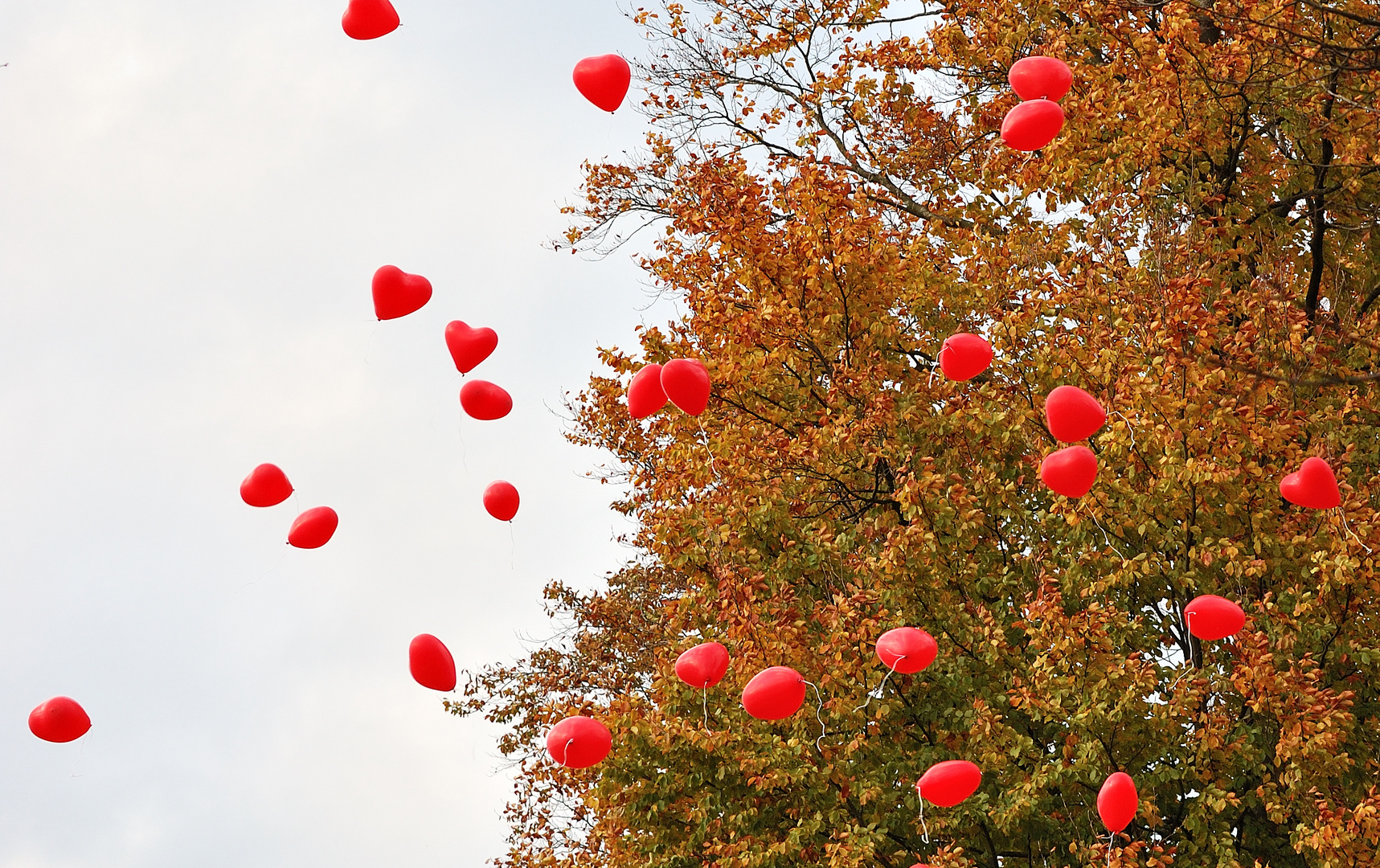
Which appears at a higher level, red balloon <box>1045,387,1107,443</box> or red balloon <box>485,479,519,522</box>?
red balloon <box>485,479,519,522</box>

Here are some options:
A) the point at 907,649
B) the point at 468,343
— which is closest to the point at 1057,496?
the point at 907,649

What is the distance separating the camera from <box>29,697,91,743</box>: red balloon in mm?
6816

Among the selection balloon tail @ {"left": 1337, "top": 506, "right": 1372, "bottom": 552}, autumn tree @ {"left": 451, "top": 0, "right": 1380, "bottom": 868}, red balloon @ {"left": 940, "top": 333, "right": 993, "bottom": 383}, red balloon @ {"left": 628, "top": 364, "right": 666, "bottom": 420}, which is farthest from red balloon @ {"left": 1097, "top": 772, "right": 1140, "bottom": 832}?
red balloon @ {"left": 628, "top": 364, "right": 666, "bottom": 420}

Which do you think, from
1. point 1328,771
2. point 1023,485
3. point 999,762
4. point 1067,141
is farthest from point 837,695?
point 1067,141

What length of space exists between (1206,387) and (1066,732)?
251 cm

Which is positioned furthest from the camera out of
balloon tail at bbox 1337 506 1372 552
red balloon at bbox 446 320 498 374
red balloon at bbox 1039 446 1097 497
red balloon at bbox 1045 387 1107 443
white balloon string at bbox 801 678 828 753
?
white balloon string at bbox 801 678 828 753

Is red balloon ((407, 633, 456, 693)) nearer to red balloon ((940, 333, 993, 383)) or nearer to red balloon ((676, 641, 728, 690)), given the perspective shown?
red balloon ((676, 641, 728, 690))

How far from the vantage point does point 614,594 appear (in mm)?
16188

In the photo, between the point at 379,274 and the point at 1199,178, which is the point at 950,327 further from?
the point at 379,274

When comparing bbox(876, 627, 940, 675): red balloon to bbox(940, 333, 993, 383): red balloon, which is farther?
bbox(940, 333, 993, 383): red balloon

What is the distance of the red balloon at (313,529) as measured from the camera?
7414mm

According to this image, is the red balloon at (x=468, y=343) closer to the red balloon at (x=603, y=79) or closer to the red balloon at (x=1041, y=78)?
the red balloon at (x=603, y=79)

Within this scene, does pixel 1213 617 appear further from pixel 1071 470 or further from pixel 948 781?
pixel 948 781

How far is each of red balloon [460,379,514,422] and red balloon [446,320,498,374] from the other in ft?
0.40
